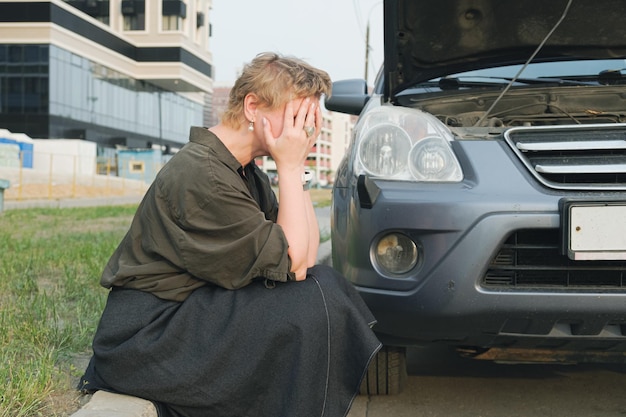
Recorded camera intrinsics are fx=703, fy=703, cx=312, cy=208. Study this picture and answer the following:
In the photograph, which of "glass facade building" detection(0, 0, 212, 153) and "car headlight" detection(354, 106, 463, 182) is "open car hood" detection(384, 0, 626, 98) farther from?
"glass facade building" detection(0, 0, 212, 153)

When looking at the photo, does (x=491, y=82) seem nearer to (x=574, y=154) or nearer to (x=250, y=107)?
(x=574, y=154)

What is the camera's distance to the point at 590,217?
2.24 metres

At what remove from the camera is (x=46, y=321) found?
3332 millimetres

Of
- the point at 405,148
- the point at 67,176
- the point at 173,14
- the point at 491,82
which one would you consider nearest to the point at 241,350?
the point at 405,148

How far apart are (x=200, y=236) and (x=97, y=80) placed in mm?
45432

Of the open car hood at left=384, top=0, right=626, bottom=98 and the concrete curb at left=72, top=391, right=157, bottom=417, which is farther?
the open car hood at left=384, top=0, right=626, bottom=98

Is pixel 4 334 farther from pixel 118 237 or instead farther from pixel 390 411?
pixel 118 237

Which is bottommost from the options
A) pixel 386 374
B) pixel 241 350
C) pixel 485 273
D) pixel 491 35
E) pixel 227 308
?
pixel 386 374

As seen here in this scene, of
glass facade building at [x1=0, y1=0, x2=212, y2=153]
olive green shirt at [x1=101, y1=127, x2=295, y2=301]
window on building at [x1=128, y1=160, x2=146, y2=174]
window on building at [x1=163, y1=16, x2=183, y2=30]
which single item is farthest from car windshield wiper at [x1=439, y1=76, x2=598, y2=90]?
window on building at [x1=163, y1=16, x2=183, y2=30]

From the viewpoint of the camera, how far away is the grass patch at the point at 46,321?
2289 mm

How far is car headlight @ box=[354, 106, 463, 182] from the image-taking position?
8.24 feet

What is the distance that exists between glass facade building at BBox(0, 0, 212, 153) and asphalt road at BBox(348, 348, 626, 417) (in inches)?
1540

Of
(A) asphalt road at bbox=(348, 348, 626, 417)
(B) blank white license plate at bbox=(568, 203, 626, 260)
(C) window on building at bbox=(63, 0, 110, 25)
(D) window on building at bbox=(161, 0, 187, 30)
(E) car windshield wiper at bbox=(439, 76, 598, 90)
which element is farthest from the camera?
(C) window on building at bbox=(63, 0, 110, 25)

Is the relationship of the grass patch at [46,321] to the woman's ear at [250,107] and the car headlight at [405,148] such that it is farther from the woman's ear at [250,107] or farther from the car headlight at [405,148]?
the car headlight at [405,148]
